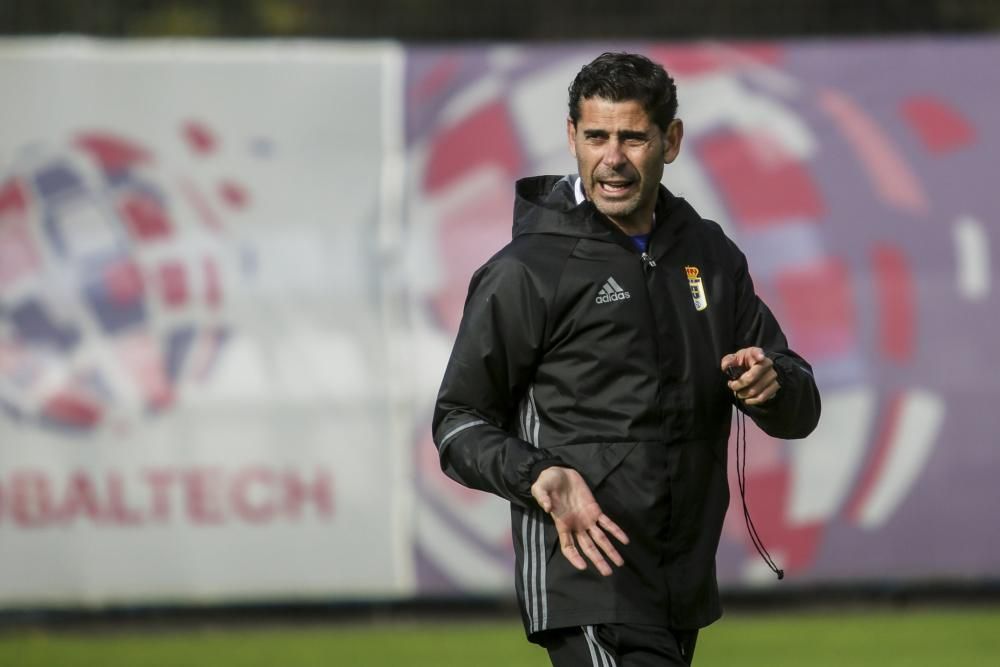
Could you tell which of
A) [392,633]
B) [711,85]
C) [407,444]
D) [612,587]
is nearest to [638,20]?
[711,85]

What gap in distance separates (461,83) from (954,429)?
334cm

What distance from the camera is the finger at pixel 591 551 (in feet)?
12.9

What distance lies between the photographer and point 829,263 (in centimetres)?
965

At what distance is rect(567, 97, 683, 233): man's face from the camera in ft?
14.0

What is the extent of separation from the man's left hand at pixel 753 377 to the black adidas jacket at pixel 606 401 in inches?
4.0

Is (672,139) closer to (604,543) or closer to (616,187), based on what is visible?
(616,187)

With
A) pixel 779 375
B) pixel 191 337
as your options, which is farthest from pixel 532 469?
pixel 191 337

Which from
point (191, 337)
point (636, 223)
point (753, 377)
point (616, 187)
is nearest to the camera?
point (753, 377)

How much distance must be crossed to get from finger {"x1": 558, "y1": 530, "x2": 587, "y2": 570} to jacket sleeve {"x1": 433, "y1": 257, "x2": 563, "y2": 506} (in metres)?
0.19

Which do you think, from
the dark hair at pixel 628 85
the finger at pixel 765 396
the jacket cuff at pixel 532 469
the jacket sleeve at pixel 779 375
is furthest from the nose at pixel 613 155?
the jacket cuff at pixel 532 469

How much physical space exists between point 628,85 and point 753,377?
788mm

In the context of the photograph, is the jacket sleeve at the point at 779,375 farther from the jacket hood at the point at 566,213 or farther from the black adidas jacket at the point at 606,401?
the jacket hood at the point at 566,213

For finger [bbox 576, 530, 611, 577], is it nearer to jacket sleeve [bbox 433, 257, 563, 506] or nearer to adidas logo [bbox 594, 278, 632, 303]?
jacket sleeve [bbox 433, 257, 563, 506]

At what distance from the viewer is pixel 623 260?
14.0ft
